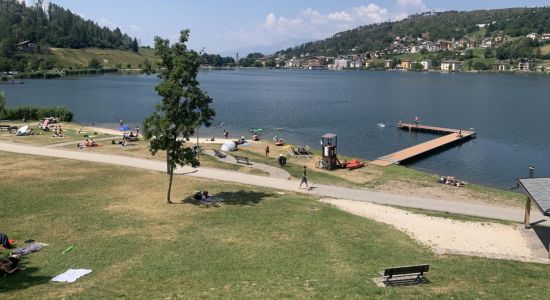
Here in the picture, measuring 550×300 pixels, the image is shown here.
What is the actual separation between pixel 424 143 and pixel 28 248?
5550cm

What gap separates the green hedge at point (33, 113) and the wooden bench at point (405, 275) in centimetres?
6998

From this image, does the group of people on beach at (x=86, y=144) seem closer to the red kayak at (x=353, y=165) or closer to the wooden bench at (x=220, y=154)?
the wooden bench at (x=220, y=154)

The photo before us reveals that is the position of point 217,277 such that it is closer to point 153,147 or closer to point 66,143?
point 153,147

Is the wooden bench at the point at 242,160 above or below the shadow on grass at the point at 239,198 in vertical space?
above

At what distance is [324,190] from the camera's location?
34.7 metres

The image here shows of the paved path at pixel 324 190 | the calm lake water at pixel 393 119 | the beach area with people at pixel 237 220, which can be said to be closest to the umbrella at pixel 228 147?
the beach area with people at pixel 237 220

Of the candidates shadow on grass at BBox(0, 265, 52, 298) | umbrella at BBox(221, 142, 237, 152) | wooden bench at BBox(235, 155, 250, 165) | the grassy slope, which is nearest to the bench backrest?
the grassy slope

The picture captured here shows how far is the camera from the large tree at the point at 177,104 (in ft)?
91.4

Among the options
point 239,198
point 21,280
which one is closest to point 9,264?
point 21,280

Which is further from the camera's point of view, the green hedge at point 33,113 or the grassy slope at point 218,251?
the green hedge at point 33,113

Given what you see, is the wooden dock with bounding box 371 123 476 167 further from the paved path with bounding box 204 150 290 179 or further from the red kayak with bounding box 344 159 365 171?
the paved path with bounding box 204 150 290 179

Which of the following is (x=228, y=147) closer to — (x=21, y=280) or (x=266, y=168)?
(x=266, y=168)

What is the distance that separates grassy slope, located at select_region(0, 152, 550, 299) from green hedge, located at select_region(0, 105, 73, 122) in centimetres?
4619

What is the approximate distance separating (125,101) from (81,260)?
10960 centimetres
